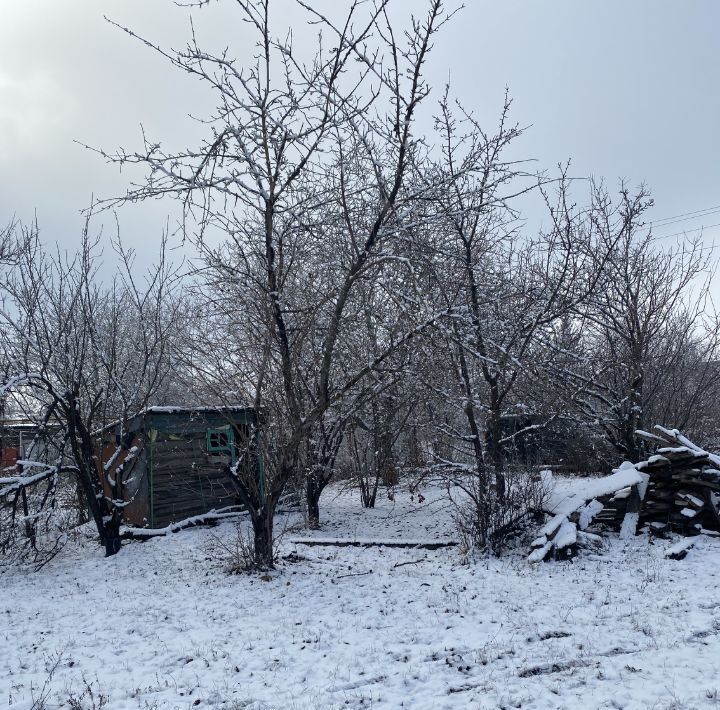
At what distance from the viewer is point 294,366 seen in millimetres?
9305

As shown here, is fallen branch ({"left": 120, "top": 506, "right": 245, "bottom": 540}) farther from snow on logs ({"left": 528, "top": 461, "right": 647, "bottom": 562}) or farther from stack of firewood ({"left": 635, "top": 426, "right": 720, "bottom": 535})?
stack of firewood ({"left": 635, "top": 426, "right": 720, "bottom": 535})

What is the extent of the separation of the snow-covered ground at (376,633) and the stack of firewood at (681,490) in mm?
540

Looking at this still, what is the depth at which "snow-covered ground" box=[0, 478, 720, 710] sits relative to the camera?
14.6 feet

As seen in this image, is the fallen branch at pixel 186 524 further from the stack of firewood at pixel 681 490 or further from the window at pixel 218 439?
the stack of firewood at pixel 681 490

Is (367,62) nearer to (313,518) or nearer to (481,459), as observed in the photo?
(481,459)

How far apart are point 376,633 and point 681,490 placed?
5.61 metres

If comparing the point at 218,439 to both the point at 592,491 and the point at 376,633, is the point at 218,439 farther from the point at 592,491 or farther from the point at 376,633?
the point at 376,633

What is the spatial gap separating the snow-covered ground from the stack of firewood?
0.54 m

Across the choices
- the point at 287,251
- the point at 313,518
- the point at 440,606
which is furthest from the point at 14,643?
the point at 313,518

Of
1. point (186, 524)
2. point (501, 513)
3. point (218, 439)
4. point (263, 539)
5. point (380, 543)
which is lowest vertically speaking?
point (380, 543)

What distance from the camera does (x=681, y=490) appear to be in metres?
9.22

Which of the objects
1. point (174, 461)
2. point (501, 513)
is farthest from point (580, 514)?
point (174, 461)

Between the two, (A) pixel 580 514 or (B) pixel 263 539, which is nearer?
(B) pixel 263 539

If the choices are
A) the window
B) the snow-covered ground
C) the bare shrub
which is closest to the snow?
the bare shrub
